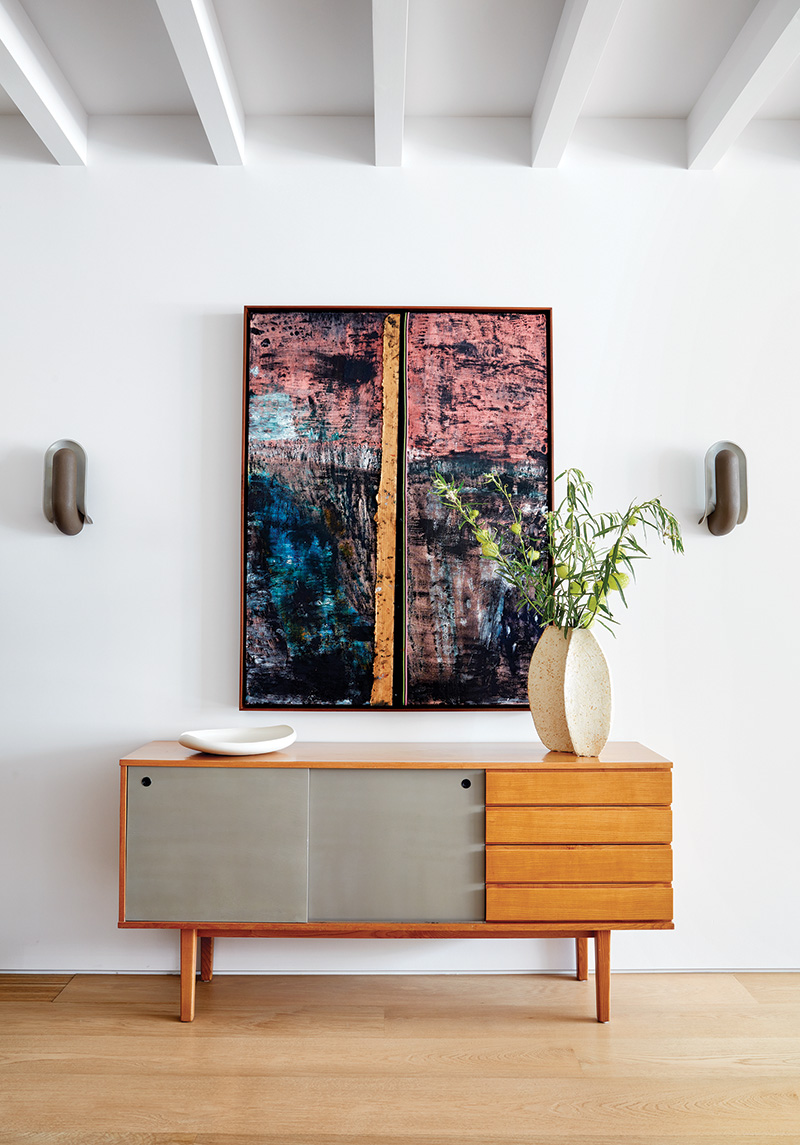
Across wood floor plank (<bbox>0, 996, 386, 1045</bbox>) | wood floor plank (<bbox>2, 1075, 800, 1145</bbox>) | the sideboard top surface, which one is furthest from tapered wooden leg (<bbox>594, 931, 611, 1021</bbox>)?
wood floor plank (<bbox>0, 996, 386, 1045</bbox>)

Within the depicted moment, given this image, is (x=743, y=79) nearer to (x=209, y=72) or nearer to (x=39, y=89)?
(x=209, y=72)

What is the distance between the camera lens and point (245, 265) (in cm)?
277

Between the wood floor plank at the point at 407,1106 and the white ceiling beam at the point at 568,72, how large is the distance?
2.75 metres

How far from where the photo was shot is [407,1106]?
1931 millimetres

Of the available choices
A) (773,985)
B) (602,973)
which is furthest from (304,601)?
(773,985)

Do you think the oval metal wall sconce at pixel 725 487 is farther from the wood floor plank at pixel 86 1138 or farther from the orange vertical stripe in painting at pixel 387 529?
the wood floor plank at pixel 86 1138

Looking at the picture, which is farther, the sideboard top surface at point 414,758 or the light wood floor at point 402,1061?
the sideboard top surface at point 414,758

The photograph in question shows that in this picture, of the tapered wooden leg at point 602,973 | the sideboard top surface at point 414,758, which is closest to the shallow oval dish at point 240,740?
the sideboard top surface at point 414,758

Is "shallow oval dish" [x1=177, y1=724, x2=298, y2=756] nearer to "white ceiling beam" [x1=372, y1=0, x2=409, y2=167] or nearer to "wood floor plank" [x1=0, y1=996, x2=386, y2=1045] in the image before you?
"wood floor plank" [x1=0, y1=996, x2=386, y2=1045]

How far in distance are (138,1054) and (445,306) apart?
2.46m

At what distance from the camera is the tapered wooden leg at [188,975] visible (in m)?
2.32

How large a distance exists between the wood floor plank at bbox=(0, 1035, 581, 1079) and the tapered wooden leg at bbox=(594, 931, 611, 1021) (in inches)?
7.7

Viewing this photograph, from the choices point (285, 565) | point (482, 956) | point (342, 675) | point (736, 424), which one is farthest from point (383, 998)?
point (736, 424)

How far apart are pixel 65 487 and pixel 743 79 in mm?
2444
